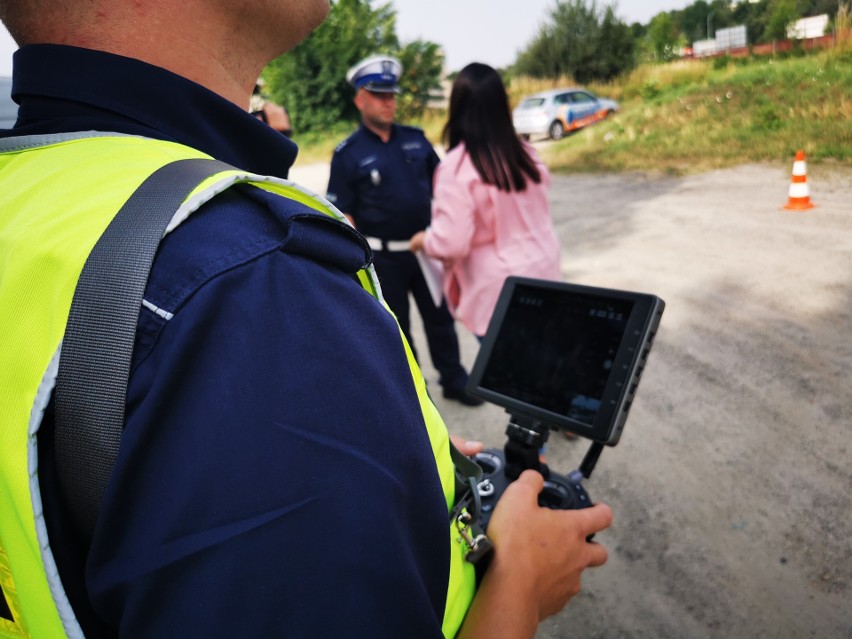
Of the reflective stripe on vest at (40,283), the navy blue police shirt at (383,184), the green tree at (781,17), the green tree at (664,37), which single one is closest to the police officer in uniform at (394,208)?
the navy blue police shirt at (383,184)

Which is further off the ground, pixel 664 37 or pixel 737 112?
pixel 664 37

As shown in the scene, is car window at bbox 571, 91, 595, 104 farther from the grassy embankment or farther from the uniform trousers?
the uniform trousers

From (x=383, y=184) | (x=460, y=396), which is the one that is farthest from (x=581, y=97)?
(x=460, y=396)

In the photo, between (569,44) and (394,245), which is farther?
(569,44)

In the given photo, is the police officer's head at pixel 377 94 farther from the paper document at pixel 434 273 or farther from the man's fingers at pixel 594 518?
the man's fingers at pixel 594 518

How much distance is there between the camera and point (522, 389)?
1403 millimetres

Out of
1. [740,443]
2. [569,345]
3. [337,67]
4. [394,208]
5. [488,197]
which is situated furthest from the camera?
[337,67]

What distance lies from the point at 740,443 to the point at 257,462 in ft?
8.27

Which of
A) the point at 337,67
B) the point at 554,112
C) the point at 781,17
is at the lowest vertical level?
the point at 554,112

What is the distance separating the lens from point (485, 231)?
105 inches

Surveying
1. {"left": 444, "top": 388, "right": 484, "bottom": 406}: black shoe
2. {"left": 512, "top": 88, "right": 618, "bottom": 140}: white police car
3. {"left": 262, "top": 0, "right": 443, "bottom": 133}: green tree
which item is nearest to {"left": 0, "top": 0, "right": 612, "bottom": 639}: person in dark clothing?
{"left": 444, "top": 388, "right": 484, "bottom": 406}: black shoe

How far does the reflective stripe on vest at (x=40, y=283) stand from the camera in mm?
491

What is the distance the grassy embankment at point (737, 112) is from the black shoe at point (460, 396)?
1.60 meters

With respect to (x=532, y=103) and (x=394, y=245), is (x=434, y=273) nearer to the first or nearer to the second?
(x=394, y=245)
